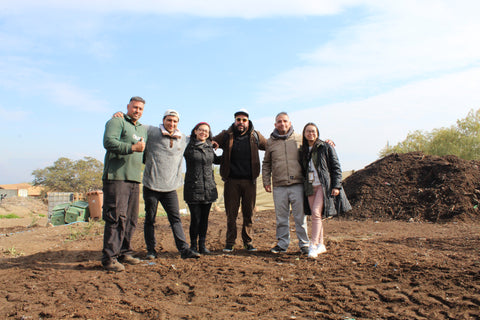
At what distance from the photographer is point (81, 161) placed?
108ft

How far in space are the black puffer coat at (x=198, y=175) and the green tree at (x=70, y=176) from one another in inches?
1135

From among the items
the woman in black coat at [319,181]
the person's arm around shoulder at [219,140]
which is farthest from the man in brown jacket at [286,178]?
→ the person's arm around shoulder at [219,140]

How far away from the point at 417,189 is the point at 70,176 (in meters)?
29.7

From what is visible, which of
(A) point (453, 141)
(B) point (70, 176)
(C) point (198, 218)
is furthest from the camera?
(B) point (70, 176)

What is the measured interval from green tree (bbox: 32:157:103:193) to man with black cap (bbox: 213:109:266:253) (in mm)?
28735

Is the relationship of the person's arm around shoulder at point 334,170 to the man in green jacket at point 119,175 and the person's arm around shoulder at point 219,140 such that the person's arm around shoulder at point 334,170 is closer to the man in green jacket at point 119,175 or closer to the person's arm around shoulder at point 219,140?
the person's arm around shoulder at point 219,140

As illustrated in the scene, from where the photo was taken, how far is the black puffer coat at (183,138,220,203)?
197 inches

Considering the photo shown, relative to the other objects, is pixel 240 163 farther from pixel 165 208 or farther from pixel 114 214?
pixel 114 214

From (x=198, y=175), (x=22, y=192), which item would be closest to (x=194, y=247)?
(x=198, y=175)

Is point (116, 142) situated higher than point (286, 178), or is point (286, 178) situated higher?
point (116, 142)

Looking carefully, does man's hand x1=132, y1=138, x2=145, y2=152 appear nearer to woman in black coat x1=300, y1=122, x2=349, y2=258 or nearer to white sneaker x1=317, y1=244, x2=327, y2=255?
woman in black coat x1=300, y1=122, x2=349, y2=258

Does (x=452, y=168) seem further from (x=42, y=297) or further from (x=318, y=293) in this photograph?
(x=42, y=297)

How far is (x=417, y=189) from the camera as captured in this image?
11.8 meters

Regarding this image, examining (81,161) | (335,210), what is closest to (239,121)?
(335,210)
